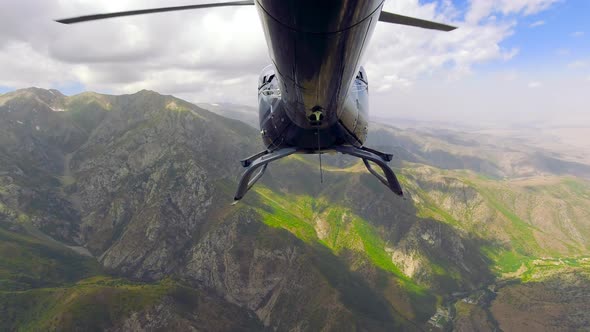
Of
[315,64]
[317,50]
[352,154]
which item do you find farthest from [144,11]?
[352,154]

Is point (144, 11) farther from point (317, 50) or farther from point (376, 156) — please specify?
point (376, 156)

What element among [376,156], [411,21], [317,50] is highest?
[411,21]

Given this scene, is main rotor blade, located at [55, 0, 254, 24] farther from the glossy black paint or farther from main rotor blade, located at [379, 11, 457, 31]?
main rotor blade, located at [379, 11, 457, 31]

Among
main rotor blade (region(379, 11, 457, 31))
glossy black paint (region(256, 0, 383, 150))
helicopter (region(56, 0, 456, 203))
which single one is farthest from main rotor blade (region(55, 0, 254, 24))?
main rotor blade (region(379, 11, 457, 31))

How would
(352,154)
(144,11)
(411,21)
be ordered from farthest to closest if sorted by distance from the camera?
(352,154) → (411,21) → (144,11)

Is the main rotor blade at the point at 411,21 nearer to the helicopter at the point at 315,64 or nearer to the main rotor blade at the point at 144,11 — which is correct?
the helicopter at the point at 315,64

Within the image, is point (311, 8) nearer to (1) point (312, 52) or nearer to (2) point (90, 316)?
(1) point (312, 52)

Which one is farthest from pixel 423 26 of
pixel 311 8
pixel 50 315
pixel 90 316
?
pixel 50 315

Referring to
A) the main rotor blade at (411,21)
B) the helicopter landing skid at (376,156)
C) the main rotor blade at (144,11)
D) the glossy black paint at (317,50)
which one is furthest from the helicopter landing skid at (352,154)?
the main rotor blade at (144,11)
